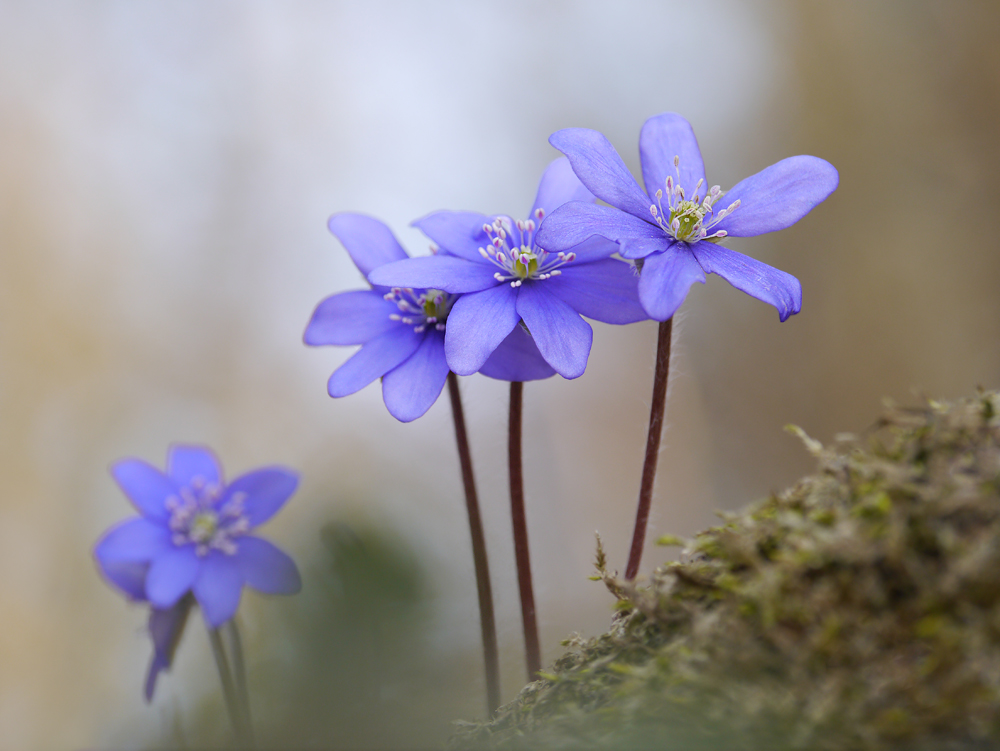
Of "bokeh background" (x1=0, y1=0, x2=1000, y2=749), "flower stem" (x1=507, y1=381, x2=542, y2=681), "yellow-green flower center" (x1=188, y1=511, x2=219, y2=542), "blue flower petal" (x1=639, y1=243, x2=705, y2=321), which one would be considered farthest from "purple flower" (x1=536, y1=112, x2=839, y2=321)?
"bokeh background" (x1=0, y1=0, x2=1000, y2=749)

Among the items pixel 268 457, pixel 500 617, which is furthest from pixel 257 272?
pixel 500 617

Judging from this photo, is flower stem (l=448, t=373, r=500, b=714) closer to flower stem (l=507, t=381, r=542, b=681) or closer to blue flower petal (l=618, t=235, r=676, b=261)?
flower stem (l=507, t=381, r=542, b=681)

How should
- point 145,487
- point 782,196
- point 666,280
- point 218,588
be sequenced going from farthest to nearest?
point 145,487 < point 218,588 < point 782,196 < point 666,280

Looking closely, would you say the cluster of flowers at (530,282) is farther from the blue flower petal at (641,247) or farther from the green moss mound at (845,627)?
the green moss mound at (845,627)

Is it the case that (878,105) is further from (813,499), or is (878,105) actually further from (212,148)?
(813,499)

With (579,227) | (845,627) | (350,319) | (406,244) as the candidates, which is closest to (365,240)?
(350,319)

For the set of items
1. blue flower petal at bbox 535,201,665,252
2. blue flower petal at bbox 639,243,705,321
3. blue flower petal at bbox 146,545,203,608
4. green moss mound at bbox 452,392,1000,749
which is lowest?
green moss mound at bbox 452,392,1000,749

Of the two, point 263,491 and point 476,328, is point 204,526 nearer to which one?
point 263,491

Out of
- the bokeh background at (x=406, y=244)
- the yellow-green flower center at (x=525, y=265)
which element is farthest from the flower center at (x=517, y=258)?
the bokeh background at (x=406, y=244)
